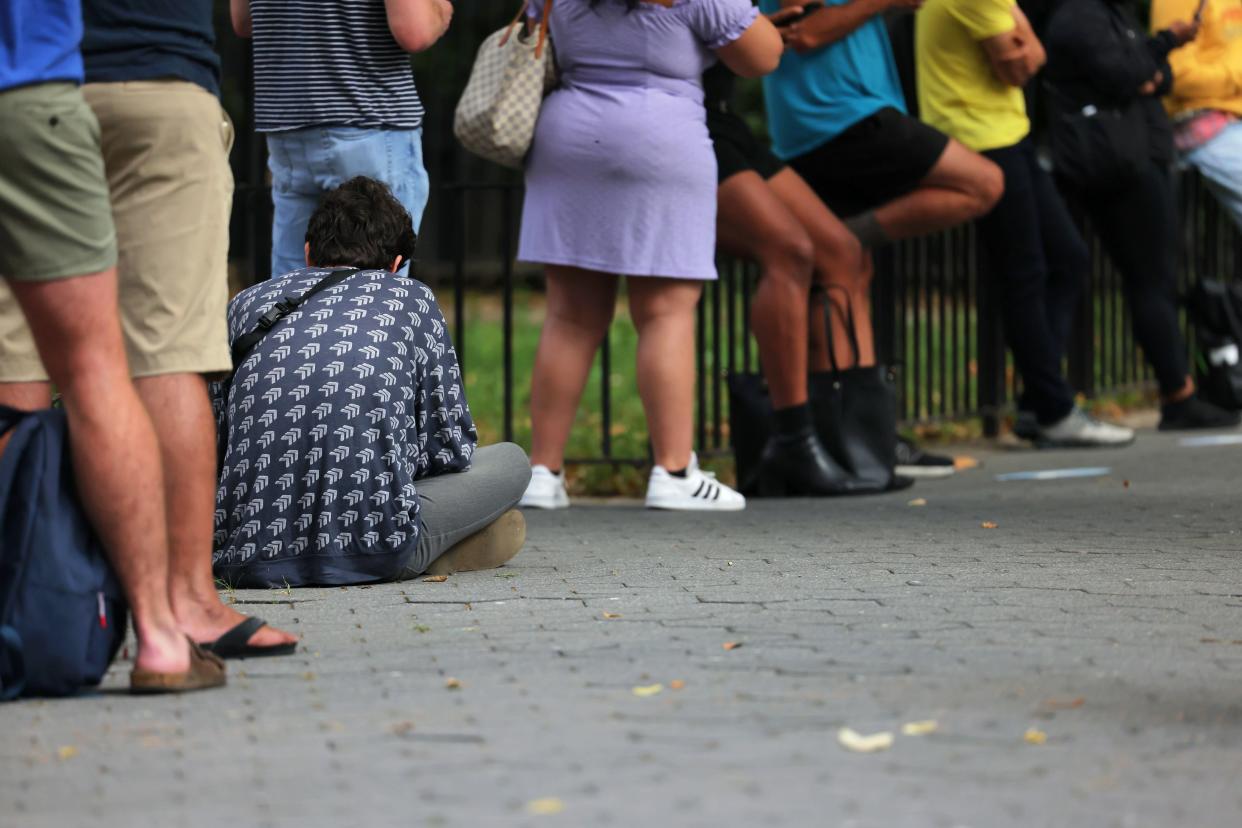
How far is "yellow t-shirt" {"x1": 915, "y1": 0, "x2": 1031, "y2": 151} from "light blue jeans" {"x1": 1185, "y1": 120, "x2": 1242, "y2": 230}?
5.86 ft

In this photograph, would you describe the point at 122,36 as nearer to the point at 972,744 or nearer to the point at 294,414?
the point at 294,414

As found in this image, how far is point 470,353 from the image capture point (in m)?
14.5

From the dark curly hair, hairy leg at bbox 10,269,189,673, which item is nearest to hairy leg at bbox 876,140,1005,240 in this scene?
the dark curly hair

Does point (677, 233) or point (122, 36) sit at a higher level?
point (122, 36)

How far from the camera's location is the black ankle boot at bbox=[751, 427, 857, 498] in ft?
25.0

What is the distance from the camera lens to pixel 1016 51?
830 centimetres

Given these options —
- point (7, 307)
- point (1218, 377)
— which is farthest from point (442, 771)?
point (1218, 377)

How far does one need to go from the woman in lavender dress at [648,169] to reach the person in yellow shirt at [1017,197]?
1693mm

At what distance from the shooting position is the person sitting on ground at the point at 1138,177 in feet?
29.9

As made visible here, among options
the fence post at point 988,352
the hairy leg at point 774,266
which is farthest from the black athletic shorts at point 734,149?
the fence post at point 988,352

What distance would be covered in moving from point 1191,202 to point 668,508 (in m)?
5.93

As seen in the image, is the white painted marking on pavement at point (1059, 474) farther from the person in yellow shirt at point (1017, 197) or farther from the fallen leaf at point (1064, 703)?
the fallen leaf at point (1064, 703)

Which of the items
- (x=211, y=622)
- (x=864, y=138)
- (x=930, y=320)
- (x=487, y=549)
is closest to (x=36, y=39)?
(x=211, y=622)

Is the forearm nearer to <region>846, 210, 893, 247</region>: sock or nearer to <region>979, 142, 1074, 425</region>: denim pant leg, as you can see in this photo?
<region>846, 210, 893, 247</region>: sock
